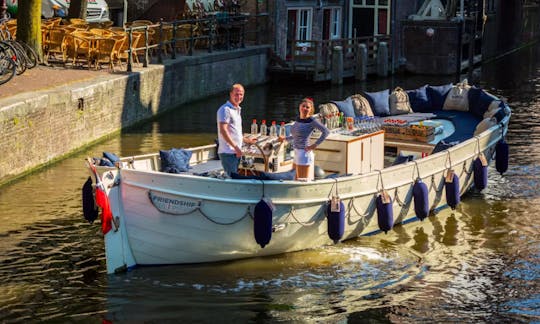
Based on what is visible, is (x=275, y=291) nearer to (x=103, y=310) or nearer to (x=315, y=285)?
(x=315, y=285)

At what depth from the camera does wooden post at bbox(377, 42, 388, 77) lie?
3378 centimetres

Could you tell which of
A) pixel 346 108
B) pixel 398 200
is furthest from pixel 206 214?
pixel 346 108

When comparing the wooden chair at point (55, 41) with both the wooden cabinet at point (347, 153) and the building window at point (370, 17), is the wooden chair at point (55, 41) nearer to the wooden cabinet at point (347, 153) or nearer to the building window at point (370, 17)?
the wooden cabinet at point (347, 153)

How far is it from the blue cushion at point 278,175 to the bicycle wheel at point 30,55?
29.4 ft

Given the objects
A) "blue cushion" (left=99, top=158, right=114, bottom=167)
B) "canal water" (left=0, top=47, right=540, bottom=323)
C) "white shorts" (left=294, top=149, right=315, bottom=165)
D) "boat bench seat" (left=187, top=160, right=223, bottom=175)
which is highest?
"blue cushion" (left=99, top=158, right=114, bottom=167)

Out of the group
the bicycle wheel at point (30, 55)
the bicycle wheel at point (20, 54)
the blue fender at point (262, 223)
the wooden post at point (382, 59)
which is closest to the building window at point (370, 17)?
the wooden post at point (382, 59)

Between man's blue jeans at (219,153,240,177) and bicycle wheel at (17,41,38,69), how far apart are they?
8275 millimetres

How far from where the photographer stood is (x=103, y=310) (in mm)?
11492

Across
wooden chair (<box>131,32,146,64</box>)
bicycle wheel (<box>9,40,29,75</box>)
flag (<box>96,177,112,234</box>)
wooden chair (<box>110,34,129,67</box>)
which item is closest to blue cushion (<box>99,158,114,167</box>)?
flag (<box>96,177,112,234</box>)

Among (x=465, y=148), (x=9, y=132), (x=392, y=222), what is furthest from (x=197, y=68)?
(x=392, y=222)

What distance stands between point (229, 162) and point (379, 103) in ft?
18.5

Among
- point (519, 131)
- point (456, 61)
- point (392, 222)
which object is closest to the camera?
point (392, 222)

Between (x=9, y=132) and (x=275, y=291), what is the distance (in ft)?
21.0

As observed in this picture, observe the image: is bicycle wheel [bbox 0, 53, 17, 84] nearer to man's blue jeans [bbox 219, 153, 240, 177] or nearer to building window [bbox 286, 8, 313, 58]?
man's blue jeans [bbox 219, 153, 240, 177]
